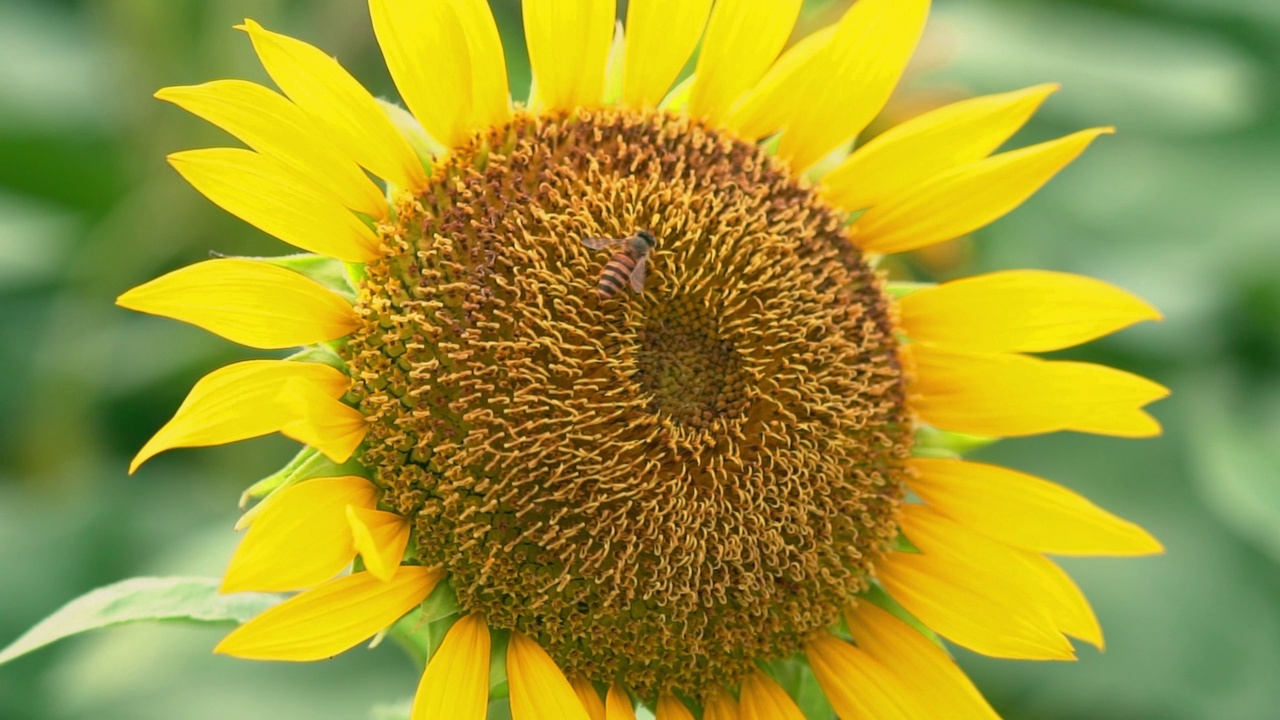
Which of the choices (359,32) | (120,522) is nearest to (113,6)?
(359,32)

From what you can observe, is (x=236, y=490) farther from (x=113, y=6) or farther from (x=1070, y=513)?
(x=1070, y=513)

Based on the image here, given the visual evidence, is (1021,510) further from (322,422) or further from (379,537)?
(322,422)

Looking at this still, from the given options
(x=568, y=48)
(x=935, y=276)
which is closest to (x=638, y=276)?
(x=568, y=48)

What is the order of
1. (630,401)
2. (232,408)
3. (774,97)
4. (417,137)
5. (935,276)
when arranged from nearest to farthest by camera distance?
1. (232,408)
2. (630,401)
3. (417,137)
4. (774,97)
5. (935,276)

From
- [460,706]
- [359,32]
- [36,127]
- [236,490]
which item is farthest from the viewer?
[36,127]

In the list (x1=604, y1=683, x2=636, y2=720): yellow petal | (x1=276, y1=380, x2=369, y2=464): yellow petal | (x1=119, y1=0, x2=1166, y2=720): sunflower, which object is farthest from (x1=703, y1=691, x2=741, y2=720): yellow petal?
(x1=276, y1=380, x2=369, y2=464): yellow petal

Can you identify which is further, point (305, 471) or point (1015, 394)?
point (1015, 394)

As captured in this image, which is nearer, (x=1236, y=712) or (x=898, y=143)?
(x=898, y=143)
